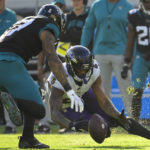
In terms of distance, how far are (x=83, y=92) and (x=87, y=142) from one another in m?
0.55

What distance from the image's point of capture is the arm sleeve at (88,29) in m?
9.02

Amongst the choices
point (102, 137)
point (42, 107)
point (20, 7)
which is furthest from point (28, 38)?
point (20, 7)

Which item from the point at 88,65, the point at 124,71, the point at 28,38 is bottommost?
the point at 124,71

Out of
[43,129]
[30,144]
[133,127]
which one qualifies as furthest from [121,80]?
[30,144]

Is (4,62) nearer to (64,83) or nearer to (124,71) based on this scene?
(64,83)

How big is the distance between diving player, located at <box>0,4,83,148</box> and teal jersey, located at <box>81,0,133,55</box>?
2557mm

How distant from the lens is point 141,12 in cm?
843

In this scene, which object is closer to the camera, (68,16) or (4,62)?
(4,62)

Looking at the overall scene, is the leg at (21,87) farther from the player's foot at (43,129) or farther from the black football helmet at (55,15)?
the player's foot at (43,129)

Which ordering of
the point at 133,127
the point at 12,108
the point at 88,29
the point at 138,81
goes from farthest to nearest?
the point at 88,29 < the point at 138,81 < the point at 133,127 < the point at 12,108

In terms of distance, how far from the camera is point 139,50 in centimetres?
823

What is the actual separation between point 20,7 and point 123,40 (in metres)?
2.60

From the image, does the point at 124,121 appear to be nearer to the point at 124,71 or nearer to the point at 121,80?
the point at 124,71

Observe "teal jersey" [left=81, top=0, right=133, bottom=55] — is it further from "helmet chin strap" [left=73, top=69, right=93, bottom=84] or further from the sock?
the sock
